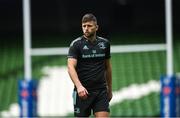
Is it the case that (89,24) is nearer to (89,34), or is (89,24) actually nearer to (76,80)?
(89,34)

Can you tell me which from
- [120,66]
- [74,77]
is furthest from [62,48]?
[74,77]

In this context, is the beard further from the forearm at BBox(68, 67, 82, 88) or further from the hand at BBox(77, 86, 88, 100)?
the hand at BBox(77, 86, 88, 100)

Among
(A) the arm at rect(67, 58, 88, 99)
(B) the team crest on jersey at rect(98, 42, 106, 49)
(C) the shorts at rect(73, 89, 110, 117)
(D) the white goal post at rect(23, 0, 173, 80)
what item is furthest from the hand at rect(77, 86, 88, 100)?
(D) the white goal post at rect(23, 0, 173, 80)

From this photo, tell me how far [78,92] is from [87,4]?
774cm

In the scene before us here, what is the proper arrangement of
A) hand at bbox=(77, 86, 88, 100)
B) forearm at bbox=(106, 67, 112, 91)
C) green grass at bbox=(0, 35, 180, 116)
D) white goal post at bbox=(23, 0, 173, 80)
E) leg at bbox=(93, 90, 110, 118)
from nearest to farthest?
1. hand at bbox=(77, 86, 88, 100)
2. leg at bbox=(93, 90, 110, 118)
3. forearm at bbox=(106, 67, 112, 91)
4. white goal post at bbox=(23, 0, 173, 80)
5. green grass at bbox=(0, 35, 180, 116)

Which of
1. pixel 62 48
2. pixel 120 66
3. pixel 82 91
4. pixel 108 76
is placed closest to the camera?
pixel 82 91

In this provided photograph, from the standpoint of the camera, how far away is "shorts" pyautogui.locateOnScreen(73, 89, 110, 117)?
7598 mm

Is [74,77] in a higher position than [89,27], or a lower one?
lower

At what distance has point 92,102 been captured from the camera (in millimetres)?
7629

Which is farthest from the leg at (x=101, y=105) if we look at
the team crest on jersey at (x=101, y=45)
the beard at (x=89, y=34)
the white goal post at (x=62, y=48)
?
the white goal post at (x=62, y=48)

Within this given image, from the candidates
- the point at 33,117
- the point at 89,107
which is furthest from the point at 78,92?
the point at 33,117

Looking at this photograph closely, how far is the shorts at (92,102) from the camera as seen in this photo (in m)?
7.60

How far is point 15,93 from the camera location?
50.1ft

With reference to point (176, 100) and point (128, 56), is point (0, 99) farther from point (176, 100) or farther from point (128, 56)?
point (176, 100)
